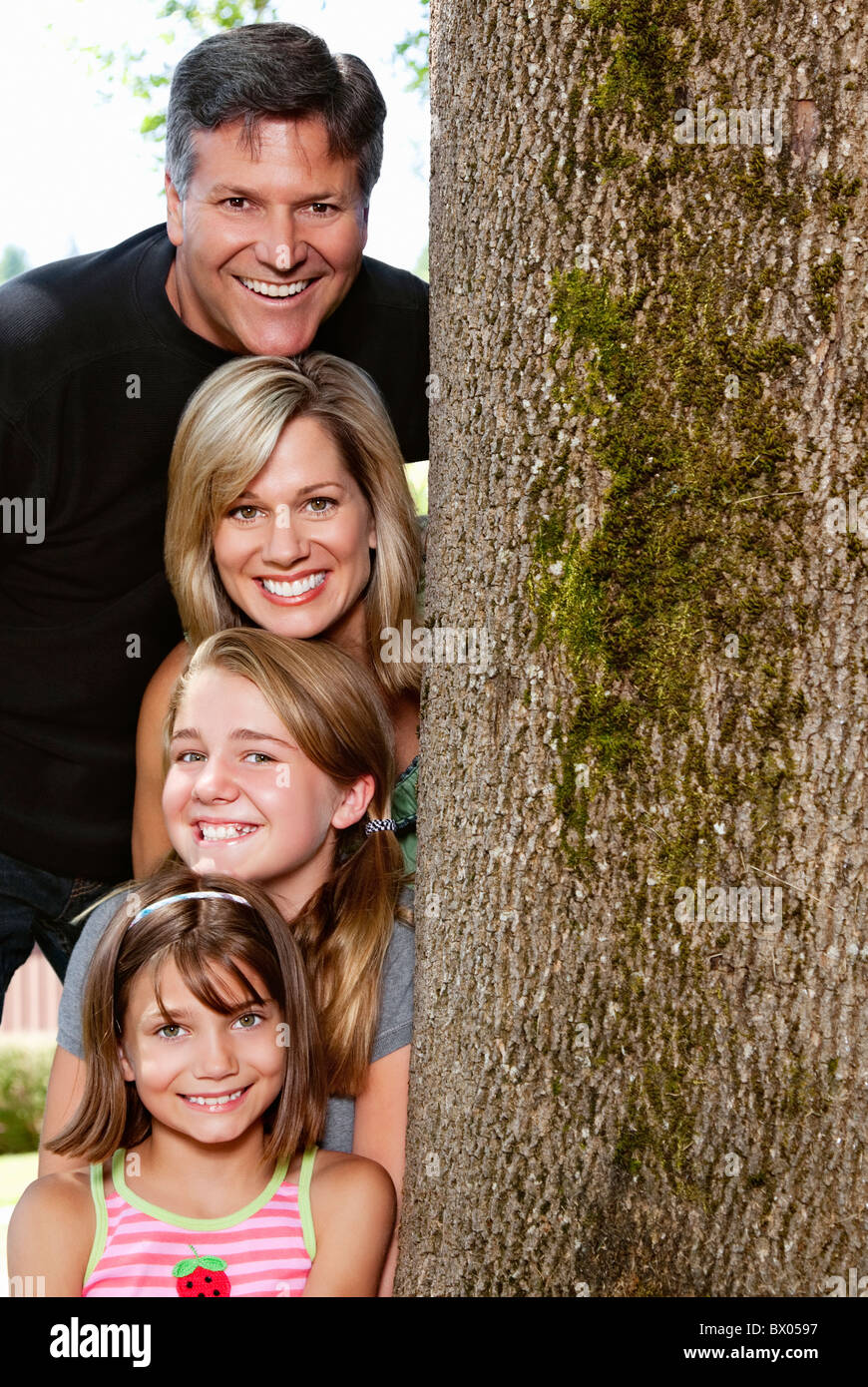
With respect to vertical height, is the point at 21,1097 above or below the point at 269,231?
below

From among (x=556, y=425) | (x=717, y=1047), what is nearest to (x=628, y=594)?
(x=556, y=425)

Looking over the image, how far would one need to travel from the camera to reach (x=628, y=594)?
2131 mm

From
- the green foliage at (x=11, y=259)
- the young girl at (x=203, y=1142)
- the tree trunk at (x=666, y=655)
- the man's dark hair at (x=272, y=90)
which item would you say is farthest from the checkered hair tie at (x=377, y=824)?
the green foliage at (x=11, y=259)

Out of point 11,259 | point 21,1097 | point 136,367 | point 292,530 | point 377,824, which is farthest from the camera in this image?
point 11,259

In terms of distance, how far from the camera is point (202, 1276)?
2.52 m

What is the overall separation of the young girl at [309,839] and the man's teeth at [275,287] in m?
0.89

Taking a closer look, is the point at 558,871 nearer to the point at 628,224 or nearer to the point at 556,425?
the point at 556,425

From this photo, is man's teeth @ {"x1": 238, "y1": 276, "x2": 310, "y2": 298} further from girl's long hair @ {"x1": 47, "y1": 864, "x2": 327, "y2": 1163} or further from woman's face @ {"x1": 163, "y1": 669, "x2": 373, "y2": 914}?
girl's long hair @ {"x1": 47, "y1": 864, "x2": 327, "y2": 1163}

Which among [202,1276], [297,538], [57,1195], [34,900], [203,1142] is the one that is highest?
[297,538]

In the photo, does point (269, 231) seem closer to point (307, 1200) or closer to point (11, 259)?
point (307, 1200)

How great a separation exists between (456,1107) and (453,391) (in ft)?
3.93

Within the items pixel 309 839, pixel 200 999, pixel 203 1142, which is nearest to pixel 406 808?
pixel 309 839

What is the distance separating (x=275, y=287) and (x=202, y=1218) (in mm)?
2114

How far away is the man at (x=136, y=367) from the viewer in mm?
3289
